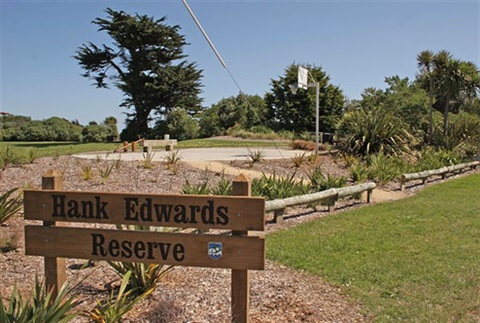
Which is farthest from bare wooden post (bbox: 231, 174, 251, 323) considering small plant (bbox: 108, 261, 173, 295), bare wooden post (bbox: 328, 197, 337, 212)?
bare wooden post (bbox: 328, 197, 337, 212)

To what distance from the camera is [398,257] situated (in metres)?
5.37

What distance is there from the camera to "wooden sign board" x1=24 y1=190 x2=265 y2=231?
3.12 m

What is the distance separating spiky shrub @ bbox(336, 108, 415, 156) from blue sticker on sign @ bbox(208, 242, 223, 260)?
13.9 meters

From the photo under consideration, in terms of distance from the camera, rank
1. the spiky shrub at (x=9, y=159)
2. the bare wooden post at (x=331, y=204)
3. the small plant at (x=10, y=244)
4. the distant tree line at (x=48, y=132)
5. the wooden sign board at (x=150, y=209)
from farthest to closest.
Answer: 1. the distant tree line at (x=48, y=132)
2. the spiky shrub at (x=9, y=159)
3. the bare wooden post at (x=331, y=204)
4. the small plant at (x=10, y=244)
5. the wooden sign board at (x=150, y=209)

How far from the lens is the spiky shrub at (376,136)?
16625mm

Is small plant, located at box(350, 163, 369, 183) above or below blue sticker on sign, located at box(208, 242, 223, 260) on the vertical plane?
below

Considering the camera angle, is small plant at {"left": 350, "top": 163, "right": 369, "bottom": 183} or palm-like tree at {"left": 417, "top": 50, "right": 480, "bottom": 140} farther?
palm-like tree at {"left": 417, "top": 50, "right": 480, "bottom": 140}

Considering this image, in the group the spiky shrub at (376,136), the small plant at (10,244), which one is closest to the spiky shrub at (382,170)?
the spiky shrub at (376,136)

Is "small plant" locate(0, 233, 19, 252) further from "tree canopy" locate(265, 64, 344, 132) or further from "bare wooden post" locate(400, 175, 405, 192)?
"tree canopy" locate(265, 64, 344, 132)

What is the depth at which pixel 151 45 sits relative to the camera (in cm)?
3550

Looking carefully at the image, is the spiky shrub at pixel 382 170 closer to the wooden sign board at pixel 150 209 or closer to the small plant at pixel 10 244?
the small plant at pixel 10 244

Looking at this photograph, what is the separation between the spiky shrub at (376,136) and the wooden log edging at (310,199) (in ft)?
22.9

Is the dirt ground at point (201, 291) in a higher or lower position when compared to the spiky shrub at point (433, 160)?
lower

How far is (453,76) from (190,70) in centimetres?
2107
